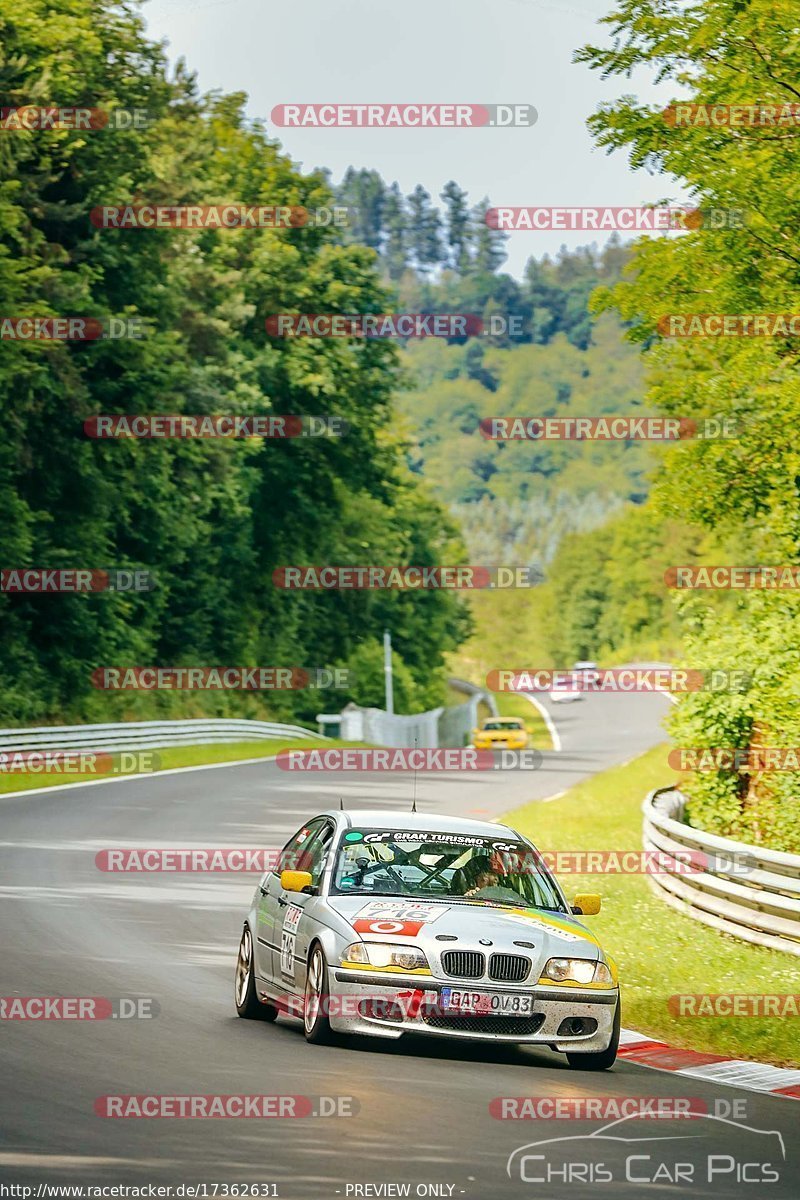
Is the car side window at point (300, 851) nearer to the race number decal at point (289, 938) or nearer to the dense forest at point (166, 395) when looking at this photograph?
the race number decal at point (289, 938)

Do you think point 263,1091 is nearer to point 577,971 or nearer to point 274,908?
point 577,971

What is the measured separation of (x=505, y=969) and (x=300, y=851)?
2383 millimetres

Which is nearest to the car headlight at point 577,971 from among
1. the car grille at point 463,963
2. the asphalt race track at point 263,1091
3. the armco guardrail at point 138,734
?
the car grille at point 463,963

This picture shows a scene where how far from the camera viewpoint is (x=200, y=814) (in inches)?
1193

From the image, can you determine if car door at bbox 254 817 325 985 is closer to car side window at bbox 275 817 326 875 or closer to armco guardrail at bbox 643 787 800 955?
car side window at bbox 275 817 326 875

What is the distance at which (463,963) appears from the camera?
10.8 meters

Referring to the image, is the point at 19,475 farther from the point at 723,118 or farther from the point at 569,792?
the point at 723,118

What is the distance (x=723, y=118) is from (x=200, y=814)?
1430 cm

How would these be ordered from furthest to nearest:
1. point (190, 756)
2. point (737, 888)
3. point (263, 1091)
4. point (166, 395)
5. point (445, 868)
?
point (166, 395) → point (190, 756) → point (737, 888) → point (445, 868) → point (263, 1091)

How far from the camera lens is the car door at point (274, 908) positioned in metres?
12.0

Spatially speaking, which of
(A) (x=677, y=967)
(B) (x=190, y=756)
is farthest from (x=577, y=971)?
(B) (x=190, y=756)

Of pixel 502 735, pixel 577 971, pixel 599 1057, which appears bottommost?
pixel 502 735

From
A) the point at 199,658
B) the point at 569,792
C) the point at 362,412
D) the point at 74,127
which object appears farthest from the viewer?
the point at 362,412

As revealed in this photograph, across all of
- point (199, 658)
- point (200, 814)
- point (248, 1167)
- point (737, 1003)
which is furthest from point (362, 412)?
point (248, 1167)
